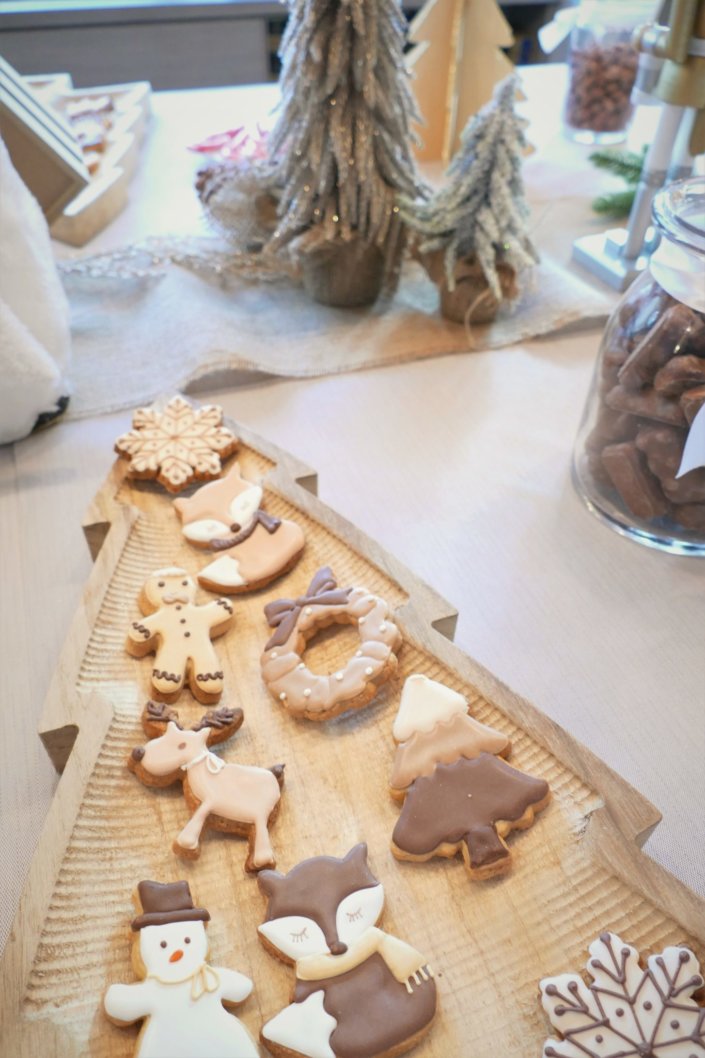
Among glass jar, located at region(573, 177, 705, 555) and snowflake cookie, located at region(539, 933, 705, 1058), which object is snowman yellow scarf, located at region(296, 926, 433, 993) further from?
glass jar, located at region(573, 177, 705, 555)

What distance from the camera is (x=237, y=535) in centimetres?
80

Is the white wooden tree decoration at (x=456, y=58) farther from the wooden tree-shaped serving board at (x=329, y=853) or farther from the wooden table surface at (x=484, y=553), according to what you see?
the wooden tree-shaped serving board at (x=329, y=853)

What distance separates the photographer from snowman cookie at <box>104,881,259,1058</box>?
486 millimetres

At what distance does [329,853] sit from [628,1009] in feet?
0.66

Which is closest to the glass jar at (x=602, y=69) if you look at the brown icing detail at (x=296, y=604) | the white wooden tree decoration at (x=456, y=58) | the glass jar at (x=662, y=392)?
the white wooden tree decoration at (x=456, y=58)

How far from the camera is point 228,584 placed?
29.9 inches

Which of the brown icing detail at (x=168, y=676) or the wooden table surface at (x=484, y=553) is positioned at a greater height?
the brown icing detail at (x=168, y=676)

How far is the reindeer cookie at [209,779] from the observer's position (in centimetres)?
58

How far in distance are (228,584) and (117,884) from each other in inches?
10.6

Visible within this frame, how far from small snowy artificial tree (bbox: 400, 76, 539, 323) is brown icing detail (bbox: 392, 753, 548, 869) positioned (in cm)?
74

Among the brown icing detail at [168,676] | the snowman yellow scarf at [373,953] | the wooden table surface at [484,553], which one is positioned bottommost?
the wooden table surface at [484,553]

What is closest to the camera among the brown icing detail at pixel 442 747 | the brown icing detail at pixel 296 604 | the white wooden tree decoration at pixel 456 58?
the brown icing detail at pixel 442 747

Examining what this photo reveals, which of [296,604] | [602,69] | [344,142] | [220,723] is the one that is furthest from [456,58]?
[220,723]

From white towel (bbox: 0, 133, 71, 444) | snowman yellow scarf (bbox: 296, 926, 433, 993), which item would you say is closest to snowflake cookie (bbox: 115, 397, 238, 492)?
white towel (bbox: 0, 133, 71, 444)
